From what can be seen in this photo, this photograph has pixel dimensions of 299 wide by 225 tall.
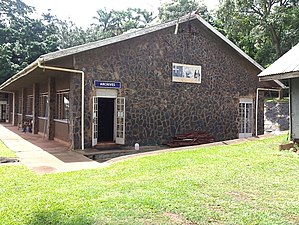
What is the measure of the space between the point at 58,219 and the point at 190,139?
10.2 meters

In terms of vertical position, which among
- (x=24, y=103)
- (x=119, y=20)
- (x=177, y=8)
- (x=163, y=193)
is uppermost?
(x=119, y=20)

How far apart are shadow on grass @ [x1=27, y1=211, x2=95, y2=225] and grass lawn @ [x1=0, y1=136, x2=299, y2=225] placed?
0.01 meters

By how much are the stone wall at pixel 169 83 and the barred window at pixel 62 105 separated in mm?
2267

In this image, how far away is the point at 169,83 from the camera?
13.8 m

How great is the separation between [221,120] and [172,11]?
23.2 meters

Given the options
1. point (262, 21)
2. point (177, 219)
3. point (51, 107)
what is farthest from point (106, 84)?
point (262, 21)

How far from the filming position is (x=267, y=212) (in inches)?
169

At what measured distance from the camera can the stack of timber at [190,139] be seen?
44.5 feet

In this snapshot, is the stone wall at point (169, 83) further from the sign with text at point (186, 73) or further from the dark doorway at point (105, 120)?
the dark doorway at point (105, 120)

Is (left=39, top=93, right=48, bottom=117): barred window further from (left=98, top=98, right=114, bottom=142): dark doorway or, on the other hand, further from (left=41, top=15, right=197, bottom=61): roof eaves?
(left=41, top=15, right=197, bottom=61): roof eaves

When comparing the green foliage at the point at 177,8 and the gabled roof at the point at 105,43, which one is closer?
the gabled roof at the point at 105,43

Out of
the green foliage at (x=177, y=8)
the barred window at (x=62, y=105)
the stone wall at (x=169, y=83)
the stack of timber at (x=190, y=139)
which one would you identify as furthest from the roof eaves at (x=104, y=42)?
the green foliage at (x=177, y=8)

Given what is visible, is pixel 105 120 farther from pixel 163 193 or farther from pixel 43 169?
pixel 163 193

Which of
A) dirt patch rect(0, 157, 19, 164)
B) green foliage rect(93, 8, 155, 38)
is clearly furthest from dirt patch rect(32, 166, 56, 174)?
green foliage rect(93, 8, 155, 38)
